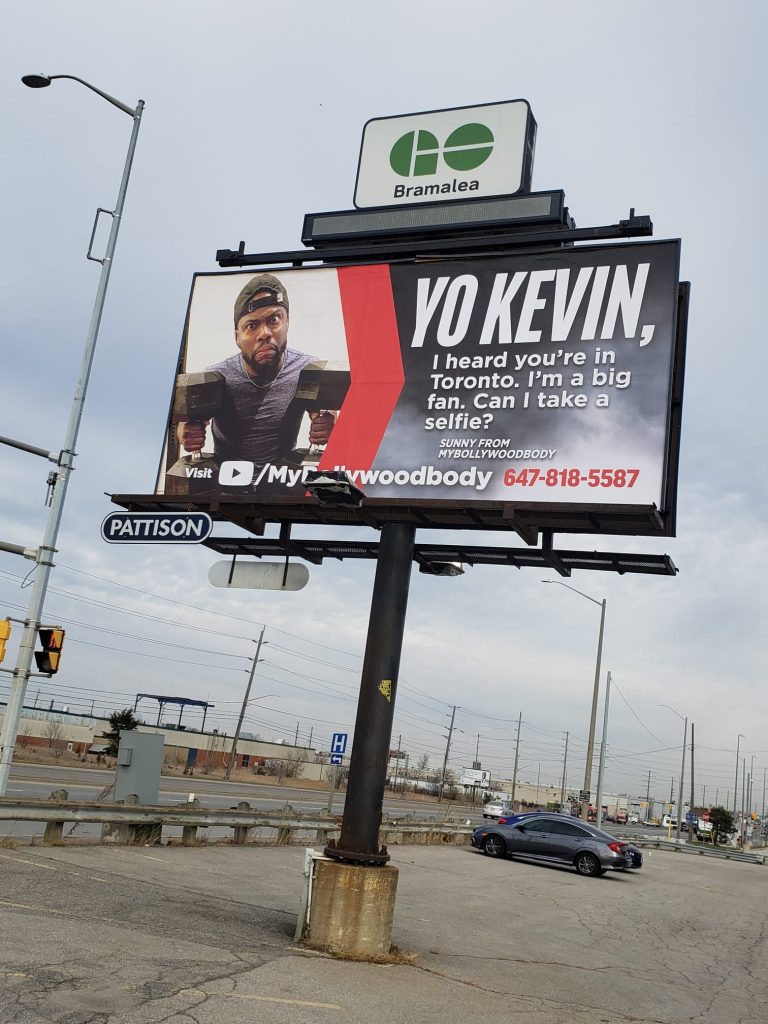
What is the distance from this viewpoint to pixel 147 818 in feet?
52.7

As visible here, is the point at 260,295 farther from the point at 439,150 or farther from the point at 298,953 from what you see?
the point at 298,953

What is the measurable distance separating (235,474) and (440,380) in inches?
113

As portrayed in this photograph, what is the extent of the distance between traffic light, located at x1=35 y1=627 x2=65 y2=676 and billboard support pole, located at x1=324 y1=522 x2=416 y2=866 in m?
4.93

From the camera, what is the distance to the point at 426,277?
11656mm

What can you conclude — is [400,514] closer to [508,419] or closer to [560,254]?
[508,419]

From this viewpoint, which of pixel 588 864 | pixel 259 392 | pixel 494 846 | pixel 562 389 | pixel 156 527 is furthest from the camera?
pixel 494 846

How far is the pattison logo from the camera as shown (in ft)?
42.3

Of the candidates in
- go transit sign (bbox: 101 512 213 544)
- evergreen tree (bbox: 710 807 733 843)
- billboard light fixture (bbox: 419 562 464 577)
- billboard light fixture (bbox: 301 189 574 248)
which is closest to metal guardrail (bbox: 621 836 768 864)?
evergreen tree (bbox: 710 807 733 843)

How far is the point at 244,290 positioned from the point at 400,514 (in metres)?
4.14

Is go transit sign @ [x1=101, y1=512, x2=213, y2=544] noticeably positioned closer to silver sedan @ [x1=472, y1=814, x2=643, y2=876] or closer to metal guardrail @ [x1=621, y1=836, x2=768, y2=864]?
silver sedan @ [x1=472, y1=814, x2=643, y2=876]

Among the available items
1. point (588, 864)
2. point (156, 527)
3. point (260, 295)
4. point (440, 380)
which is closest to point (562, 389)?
point (440, 380)

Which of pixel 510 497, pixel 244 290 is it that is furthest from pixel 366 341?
Answer: pixel 510 497

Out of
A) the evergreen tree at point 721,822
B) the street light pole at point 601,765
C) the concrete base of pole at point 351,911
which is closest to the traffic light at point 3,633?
the concrete base of pole at point 351,911

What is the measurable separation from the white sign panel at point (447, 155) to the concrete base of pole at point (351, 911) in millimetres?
8729
